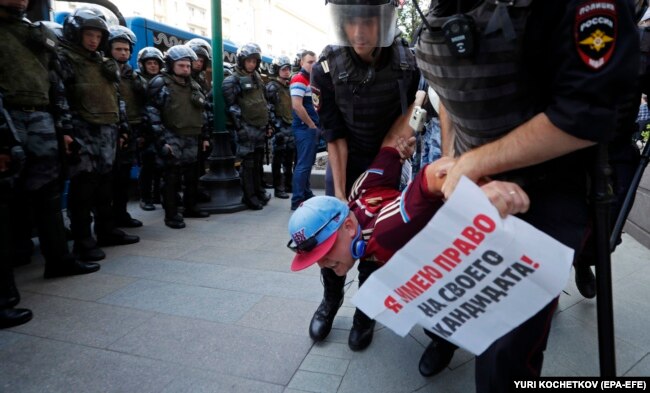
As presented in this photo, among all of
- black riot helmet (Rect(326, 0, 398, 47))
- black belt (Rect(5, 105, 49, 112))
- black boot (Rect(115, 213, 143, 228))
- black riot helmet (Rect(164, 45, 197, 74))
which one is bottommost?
black boot (Rect(115, 213, 143, 228))

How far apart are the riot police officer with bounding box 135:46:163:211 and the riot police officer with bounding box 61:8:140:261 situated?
1200 millimetres

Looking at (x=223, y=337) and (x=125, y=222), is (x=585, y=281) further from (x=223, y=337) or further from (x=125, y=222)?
(x=125, y=222)

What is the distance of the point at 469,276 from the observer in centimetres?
100

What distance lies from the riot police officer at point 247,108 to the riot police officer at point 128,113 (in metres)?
1.08

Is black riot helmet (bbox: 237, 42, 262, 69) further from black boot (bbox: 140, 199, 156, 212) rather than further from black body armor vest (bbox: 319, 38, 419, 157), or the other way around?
black body armor vest (bbox: 319, 38, 419, 157)

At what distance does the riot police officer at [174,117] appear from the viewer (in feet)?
15.8

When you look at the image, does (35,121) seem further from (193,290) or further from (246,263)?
(246,263)

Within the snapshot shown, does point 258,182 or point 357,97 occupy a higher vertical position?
point 357,97

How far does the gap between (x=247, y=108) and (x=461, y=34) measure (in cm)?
502

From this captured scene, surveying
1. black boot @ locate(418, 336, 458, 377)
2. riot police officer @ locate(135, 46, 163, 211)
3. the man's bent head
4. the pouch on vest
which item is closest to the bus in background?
riot police officer @ locate(135, 46, 163, 211)

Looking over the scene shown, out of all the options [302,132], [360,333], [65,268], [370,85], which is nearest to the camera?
[370,85]

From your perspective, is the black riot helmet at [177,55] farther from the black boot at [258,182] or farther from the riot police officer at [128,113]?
the black boot at [258,182]

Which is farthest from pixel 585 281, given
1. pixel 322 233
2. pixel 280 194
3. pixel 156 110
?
pixel 280 194

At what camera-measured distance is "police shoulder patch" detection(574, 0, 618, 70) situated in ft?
2.86
